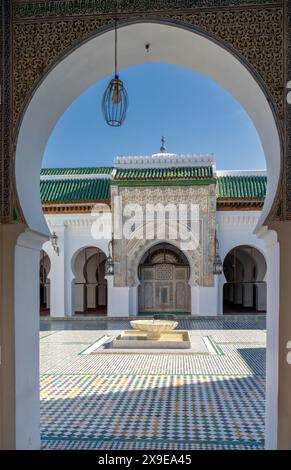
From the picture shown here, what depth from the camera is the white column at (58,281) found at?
311 inches

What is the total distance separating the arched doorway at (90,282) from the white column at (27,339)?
6512mm

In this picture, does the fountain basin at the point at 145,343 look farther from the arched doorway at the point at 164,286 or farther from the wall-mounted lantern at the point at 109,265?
the arched doorway at the point at 164,286

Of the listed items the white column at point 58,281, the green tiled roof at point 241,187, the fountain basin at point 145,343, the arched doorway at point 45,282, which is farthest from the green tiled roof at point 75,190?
the fountain basin at point 145,343

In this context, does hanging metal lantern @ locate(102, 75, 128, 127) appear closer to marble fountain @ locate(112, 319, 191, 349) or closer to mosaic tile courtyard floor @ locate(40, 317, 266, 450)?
mosaic tile courtyard floor @ locate(40, 317, 266, 450)

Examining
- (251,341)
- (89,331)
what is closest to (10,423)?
(251,341)

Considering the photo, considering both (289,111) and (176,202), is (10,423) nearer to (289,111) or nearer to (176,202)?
(289,111)

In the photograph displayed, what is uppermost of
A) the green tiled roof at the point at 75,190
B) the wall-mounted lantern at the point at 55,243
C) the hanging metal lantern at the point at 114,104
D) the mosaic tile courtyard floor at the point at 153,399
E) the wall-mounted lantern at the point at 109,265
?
the green tiled roof at the point at 75,190

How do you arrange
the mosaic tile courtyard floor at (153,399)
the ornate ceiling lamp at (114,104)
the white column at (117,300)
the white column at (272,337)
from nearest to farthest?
1. the white column at (272,337)
2. the ornate ceiling lamp at (114,104)
3. the mosaic tile courtyard floor at (153,399)
4. the white column at (117,300)

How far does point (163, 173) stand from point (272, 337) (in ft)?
20.5

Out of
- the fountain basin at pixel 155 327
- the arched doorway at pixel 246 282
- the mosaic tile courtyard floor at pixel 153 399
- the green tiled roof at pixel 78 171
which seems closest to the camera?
the mosaic tile courtyard floor at pixel 153 399

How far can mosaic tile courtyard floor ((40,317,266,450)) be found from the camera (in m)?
2.49

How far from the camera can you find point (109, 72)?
209cm

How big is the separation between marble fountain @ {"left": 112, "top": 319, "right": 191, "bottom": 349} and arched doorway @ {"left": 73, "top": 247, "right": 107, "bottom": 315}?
2868 millimetres

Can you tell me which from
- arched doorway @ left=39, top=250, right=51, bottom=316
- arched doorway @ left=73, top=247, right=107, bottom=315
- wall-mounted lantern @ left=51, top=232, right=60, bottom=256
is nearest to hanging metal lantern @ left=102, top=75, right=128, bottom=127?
wall-mounted lantern @ left=51, top=232, right=60, bottom=256
